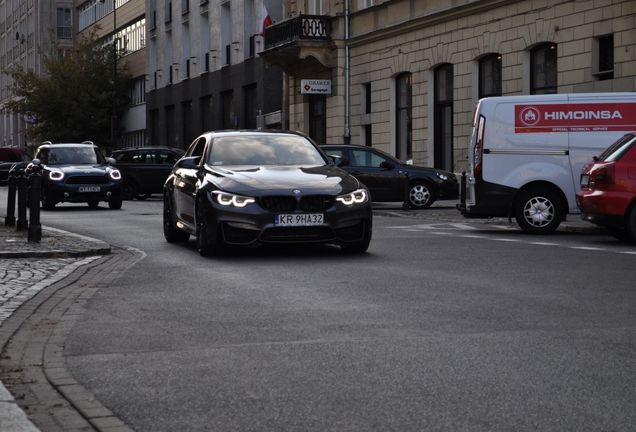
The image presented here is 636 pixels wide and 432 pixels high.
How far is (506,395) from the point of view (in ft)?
19.1

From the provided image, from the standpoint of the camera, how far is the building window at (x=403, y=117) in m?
36.9

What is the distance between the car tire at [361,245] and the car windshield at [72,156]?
56.7 feet

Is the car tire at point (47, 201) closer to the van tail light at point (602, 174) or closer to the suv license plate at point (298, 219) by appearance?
the van tail light at point (602, 174)

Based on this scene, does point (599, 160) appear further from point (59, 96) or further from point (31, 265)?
point (59, 96)

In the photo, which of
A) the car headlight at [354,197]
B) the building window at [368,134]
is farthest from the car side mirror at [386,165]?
the car headlight at [354,197]

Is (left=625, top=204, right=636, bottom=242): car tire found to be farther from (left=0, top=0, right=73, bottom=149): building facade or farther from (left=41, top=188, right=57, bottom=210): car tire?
(left=0, top=0, right=73, bottom=149): building facade

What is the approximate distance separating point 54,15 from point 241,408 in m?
92.4

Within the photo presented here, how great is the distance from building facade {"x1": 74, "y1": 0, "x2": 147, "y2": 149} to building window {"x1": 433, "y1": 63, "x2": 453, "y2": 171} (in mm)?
35659

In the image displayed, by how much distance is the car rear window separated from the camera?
16203mm

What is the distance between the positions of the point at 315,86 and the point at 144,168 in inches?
251

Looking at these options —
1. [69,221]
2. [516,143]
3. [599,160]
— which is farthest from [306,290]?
[69,221]

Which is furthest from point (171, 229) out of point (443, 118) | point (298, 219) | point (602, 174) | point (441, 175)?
point (443, 118)

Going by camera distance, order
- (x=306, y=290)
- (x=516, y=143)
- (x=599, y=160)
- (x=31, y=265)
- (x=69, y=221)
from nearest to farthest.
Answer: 1. (x=306, y=290)
2. (x=31, y=265)
3. (x=599, y=160)
4. (x=516, y=143)
5. (x=69, y=221)

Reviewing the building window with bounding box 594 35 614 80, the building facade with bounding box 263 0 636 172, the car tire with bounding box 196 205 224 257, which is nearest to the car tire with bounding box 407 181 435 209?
the building facade with bounding box 263 0 636 172
